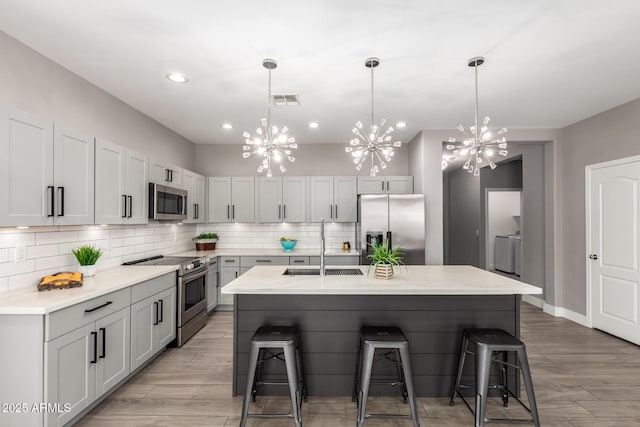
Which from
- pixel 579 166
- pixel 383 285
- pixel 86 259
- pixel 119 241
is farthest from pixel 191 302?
pixel 579 166

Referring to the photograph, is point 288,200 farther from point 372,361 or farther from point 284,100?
point 372,361

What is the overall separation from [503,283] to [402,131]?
2.97 metres

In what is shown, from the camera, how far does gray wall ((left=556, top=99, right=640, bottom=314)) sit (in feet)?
12.6

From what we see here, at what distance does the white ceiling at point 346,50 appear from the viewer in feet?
6.79

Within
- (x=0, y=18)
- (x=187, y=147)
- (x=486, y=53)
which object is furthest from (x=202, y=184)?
(x=486, y=53)

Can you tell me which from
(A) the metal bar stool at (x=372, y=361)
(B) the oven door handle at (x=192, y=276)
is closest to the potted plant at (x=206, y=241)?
(B) the oven door handle at (x=192, y=276)

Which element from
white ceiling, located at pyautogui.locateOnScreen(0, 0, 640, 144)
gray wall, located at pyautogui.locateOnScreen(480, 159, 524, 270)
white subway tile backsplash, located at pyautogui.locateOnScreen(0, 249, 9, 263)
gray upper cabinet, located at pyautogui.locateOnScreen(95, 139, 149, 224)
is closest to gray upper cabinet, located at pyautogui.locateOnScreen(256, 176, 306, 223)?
white ceiling, located at pyautogui.locateOnScreen(0, 0, 640, 144)

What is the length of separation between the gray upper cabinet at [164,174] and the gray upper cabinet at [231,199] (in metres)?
0.93

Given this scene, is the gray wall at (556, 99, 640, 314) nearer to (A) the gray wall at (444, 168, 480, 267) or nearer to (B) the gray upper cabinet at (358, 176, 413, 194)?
(B) the gray upper cabinet at (358, 176, 413, 194)

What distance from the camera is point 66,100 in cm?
286

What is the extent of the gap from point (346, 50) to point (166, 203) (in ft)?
9.12

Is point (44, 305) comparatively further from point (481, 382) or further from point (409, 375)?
point (481, 382)

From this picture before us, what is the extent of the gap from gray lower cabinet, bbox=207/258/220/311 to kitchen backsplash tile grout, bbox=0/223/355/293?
68cm

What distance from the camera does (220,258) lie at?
195 inches
